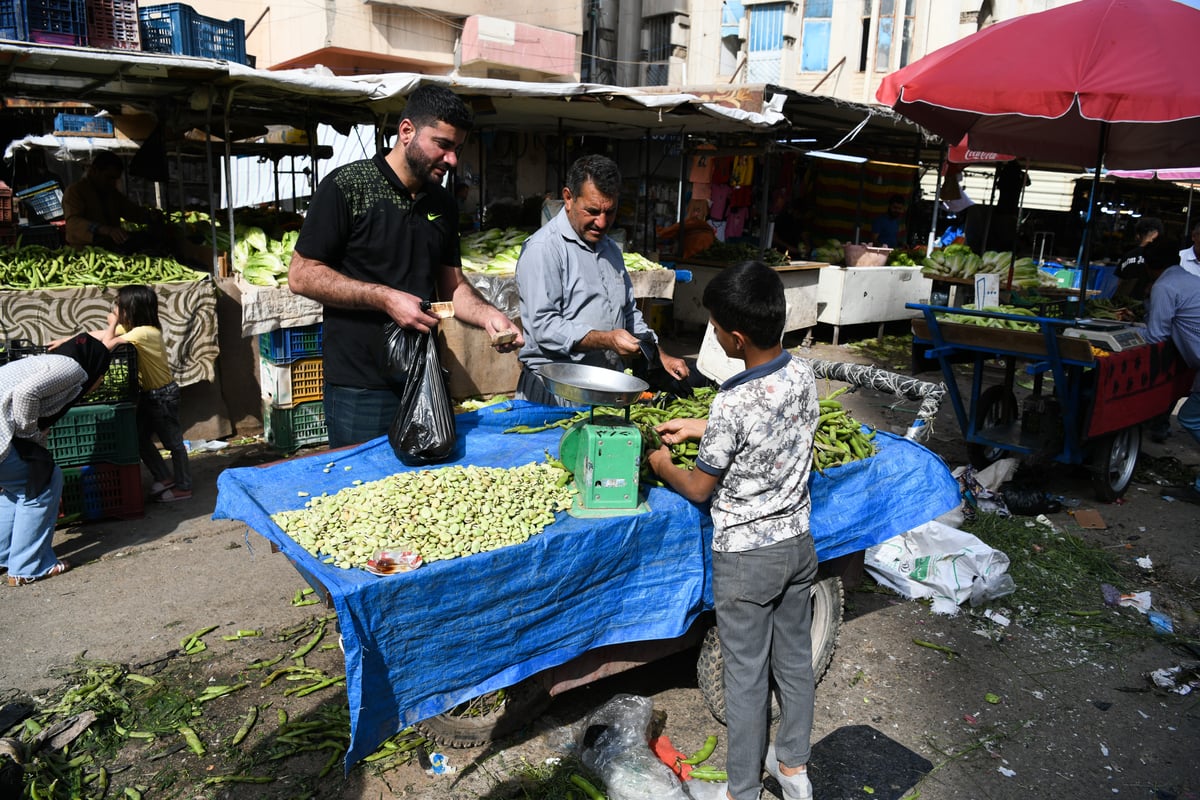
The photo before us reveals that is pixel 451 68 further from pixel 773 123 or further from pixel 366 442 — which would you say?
pixel 366 442

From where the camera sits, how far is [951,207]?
17.8 metres

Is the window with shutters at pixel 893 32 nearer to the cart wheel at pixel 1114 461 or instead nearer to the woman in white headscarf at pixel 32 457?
the cart wheel at pixel 1114 461

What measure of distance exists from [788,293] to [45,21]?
8.73 metres

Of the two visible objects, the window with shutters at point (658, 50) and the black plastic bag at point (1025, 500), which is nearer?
the black plastic bag at point (1025, 500)

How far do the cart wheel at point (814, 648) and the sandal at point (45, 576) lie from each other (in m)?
3.80

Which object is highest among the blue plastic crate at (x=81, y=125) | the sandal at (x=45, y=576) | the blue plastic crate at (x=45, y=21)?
the blue plastic crate at (x=45, y=21)

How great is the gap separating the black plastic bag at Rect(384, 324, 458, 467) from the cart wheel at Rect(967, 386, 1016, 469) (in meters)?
5.19

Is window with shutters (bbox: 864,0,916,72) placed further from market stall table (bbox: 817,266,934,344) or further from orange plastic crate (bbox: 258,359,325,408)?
orange plastic crate (bbox: 258,359,325,408)

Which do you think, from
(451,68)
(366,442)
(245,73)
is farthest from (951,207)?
(366,442)

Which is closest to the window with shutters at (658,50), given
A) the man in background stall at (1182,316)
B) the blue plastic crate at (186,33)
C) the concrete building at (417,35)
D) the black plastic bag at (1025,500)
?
the concrete building at (417,35)

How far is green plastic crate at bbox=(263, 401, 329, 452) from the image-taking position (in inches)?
271

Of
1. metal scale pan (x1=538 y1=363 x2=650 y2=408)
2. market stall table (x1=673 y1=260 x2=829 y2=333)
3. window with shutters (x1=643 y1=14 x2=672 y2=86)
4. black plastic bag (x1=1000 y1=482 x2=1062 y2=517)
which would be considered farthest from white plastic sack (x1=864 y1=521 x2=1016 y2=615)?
window with shutters (x1=643 y1=14 x2=672 y2=86)

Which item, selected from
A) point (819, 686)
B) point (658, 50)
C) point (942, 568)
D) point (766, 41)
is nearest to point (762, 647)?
point (819, 686)

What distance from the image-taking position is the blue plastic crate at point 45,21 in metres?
7.64
